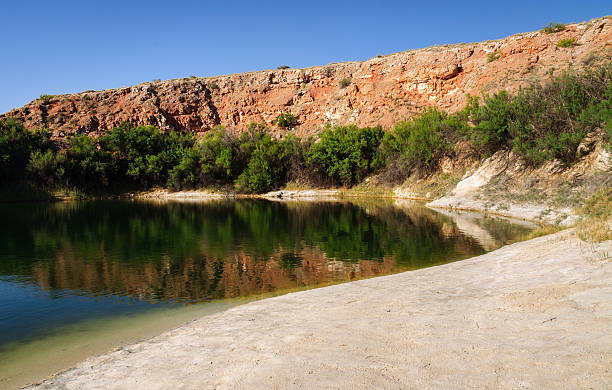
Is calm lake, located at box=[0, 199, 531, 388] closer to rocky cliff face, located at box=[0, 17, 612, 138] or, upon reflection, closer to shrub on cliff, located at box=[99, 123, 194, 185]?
rocky cliff face, located at box=[0, 17, 612, 138]

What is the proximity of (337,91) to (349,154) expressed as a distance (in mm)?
19895

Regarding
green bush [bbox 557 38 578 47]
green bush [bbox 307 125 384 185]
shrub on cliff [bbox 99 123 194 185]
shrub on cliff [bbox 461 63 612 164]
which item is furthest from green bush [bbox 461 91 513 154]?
shrub on cliff [bbox 99 123 194 185]

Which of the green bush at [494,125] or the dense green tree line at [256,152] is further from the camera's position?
the dense green tree line at [256,152]

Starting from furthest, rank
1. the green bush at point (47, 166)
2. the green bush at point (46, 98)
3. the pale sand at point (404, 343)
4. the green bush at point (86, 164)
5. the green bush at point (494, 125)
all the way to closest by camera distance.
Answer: the green bush at point (46, 98) < the green bush at point (86, 164) < the green bush at point (47, 166) < the green bush at point (494, 125) < the pale sand at point (404, 343)

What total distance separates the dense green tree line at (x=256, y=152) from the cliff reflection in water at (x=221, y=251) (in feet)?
50.5

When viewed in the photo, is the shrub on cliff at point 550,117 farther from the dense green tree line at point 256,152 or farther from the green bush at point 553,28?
the green bush at point 553,28

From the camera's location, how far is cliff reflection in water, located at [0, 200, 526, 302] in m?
13.3

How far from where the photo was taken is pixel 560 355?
16.4 feet

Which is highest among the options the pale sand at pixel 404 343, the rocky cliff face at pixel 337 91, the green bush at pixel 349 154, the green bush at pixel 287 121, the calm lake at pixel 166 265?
the rocky cliff face at pixel 337 91

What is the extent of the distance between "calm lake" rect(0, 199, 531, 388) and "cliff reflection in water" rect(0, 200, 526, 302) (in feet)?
0.18

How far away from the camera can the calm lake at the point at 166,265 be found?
917 centimetres

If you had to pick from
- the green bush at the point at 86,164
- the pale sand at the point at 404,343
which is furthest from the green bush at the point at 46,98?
the pale sand at the point at 404,343

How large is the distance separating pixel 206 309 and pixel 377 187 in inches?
1753

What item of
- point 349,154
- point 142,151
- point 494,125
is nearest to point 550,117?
point 494,125
